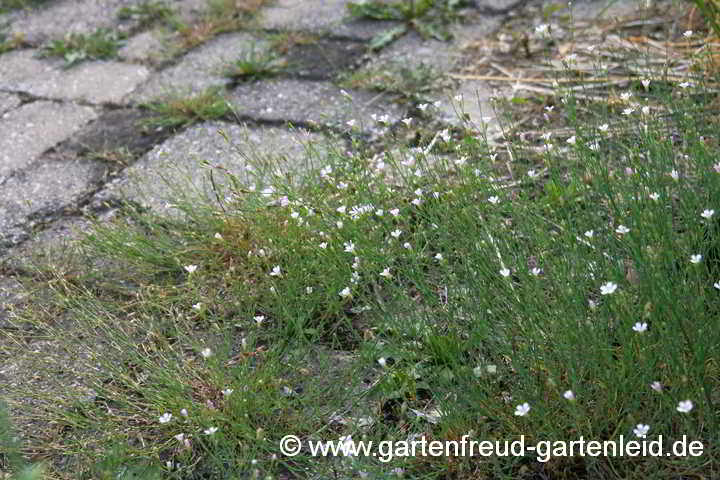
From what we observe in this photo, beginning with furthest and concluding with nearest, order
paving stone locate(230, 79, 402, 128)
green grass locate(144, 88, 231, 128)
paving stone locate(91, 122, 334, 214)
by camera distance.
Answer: green grass locate(144, 88, 231, 128) < paving stone locate(230, 79, 402, 128) < paving stone locate(91, 122, 334, 214)

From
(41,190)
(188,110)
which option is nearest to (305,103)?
(188,110)

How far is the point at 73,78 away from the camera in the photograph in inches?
156

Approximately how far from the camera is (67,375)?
2117 millimetres

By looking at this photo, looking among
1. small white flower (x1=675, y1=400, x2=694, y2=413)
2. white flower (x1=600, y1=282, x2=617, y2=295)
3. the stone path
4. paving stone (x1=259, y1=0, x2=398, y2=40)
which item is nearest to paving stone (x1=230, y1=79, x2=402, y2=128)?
the stone path

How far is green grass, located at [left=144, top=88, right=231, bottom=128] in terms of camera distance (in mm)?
3344

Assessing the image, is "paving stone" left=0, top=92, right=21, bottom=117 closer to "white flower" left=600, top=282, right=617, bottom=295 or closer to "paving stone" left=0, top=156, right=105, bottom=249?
"paving stone" left=0, top=156, right=105, bottom=249

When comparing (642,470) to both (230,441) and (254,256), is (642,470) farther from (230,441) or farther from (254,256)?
(254,256)

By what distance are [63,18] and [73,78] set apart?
93 centimetres

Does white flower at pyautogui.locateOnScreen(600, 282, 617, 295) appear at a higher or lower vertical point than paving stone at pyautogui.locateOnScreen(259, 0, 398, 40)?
higher

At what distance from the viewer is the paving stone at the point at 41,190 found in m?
2.88

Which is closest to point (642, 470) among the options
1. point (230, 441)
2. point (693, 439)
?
point (693, 439)

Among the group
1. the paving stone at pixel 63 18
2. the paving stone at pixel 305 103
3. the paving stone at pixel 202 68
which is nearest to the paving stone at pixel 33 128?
the paving stone at pixel 202 68

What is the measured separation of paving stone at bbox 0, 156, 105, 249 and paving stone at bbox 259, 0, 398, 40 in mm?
1489

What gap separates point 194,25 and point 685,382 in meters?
3.63
